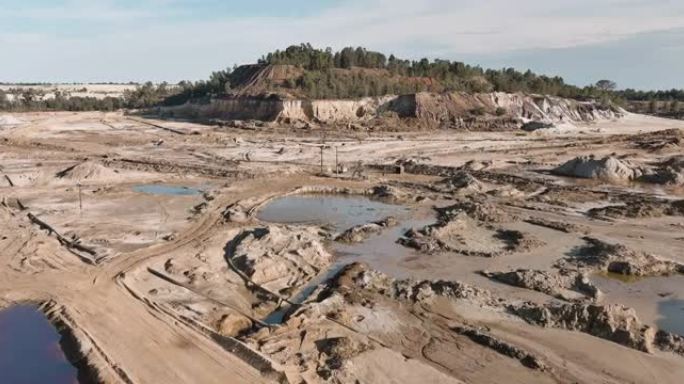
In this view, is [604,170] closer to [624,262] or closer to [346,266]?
[624,262]

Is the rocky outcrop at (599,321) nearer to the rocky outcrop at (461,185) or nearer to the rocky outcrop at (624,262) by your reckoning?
the rocky outcrop at (624,262)

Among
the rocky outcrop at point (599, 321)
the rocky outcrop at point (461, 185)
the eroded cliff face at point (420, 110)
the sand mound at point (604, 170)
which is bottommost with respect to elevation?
the rocky outcrop at point (599, 321)

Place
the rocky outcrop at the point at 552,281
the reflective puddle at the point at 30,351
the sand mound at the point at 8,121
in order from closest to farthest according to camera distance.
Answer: the reflective puddle at the point at 30,351 < the rocky outcrop at the point at 552,281 < the sand mound at the point at 8,121

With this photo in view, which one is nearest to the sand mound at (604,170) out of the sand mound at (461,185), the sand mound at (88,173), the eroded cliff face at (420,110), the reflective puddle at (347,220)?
the sand mound at (461,185)

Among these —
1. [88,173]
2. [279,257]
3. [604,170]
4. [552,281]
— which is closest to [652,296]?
[552,281]

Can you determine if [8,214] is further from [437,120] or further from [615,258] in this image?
[437,120]

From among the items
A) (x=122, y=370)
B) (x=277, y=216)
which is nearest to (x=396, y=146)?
(x=277, y=216)
